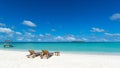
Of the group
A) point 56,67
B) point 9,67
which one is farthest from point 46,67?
point 9,67

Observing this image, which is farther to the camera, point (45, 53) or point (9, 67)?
point (45, 53)

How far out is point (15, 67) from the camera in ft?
31.1

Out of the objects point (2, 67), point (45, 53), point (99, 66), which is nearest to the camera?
point (2, 67)

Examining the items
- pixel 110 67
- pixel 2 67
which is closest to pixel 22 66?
pixel 2 67

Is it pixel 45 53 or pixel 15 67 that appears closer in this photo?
pixel 15 67

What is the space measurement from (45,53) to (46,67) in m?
4.23

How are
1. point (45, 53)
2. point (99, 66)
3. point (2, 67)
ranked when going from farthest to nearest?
point (45, 53)
point (99, 66)
point (2, 67)

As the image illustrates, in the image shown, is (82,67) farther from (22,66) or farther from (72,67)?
(22,66)

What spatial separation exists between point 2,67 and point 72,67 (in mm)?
4281

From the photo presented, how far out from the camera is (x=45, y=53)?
1385 cm

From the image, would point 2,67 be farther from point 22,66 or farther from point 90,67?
point 90,67

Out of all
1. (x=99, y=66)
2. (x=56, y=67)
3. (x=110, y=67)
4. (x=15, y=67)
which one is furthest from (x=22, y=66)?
(x=110, y=67)

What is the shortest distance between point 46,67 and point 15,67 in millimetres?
1902

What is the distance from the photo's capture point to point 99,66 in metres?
9.94
